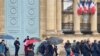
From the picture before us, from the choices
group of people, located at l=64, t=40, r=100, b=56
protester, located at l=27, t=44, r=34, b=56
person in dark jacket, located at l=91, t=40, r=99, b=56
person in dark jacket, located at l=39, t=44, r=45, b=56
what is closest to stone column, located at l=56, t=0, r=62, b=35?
group of people, located at l=64, t=40, r=100, b=56

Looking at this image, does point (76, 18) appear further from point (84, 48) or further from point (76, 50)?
point (76, 50)

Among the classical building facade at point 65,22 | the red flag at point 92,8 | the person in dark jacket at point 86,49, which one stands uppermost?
the red flag at point 92,8

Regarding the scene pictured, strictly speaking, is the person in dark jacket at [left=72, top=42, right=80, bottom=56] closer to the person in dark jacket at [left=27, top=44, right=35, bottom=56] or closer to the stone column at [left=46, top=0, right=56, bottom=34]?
A: the person in dark jacket at [left=27, top=44, right=35, bottom=56]

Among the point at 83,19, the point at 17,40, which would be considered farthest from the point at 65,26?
the point at 17,40

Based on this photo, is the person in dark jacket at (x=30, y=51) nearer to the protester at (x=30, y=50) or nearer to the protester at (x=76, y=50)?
the protester at (x=30, y=50)

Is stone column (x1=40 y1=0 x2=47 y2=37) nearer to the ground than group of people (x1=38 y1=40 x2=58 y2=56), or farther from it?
farther from it

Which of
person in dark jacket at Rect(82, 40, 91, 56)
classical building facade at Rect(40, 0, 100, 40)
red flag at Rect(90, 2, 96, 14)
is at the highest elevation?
red flag at Rect(90, 2, 96, 14)

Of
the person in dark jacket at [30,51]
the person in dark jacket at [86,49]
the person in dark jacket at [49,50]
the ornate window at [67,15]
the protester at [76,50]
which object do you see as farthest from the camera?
the ornate window at [67,15]

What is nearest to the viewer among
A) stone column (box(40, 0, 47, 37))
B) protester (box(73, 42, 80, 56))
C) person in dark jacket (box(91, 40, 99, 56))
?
protester (box(73, 42, 80, 56))

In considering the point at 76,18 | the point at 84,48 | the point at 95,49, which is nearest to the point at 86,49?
the point at 84,48

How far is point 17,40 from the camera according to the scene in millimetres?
44875

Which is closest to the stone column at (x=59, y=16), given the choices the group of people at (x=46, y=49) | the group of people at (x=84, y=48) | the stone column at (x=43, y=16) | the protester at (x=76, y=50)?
the stone column at (x=43, y=16)

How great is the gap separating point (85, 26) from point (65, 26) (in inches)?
63.6

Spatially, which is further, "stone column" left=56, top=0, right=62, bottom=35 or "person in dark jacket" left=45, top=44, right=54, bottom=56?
"stone column" left=56, top=0, right=62, bottom=35
